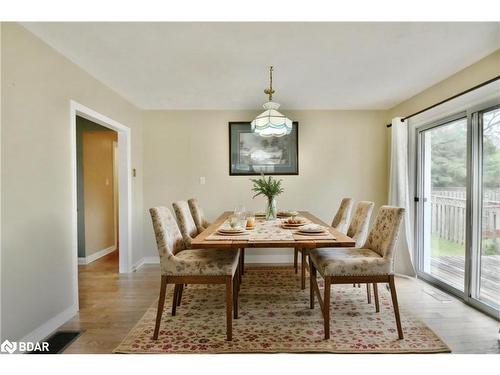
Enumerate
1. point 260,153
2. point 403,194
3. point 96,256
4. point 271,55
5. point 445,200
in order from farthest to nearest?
point 96,256 → point 260,153 → point 403,194 → point 445,200 → point 271,55

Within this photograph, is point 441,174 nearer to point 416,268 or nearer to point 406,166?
point 406,166

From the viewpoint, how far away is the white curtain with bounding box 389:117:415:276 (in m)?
3.30

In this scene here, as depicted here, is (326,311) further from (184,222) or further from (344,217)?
(184,222)

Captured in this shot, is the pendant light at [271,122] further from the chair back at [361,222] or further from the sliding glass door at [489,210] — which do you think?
the sliding glass door at [489,210]

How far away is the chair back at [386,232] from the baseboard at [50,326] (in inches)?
103

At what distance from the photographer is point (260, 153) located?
13.0 ft

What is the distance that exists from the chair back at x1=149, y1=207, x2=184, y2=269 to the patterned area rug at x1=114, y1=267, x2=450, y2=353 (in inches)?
21.9

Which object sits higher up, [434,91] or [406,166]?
[434,91]

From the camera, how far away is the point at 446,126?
2.97 metres

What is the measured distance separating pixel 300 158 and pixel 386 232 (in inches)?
79.1

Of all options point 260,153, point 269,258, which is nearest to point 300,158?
point 260,153

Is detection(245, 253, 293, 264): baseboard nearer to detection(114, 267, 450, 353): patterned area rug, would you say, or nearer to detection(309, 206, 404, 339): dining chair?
detection(114, 267, 450, 353): patterned area rug
